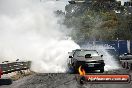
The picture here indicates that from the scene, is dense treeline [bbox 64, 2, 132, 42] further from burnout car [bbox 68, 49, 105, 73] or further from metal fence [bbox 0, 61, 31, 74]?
burnout car [bbox 68, 49, 105, 73]

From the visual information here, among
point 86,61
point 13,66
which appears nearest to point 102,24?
point 13,66

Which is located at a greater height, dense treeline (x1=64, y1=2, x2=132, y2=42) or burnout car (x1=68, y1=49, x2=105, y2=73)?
dense treeline (x1=64, y1=2, x2=132, y2=42)

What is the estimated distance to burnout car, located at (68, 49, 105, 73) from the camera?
70.8 feet

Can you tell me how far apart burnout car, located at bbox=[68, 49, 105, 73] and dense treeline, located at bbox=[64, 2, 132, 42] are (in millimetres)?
56532

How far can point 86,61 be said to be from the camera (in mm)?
21609

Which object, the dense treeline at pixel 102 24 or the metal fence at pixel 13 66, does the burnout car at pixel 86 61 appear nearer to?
the metal fence at pixel 13 66

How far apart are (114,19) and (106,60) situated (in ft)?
226

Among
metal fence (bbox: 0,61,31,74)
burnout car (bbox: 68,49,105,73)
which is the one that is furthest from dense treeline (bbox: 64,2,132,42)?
burnout car (bbox: 68,49,105,73)

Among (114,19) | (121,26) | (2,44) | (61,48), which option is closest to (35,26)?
(2,44)

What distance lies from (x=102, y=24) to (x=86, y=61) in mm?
71988

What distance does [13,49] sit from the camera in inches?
1532

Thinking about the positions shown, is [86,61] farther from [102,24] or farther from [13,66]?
[102,24]

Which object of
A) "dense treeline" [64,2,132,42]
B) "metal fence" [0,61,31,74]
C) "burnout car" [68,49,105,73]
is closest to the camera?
"metal fence" [0,61,31,74]

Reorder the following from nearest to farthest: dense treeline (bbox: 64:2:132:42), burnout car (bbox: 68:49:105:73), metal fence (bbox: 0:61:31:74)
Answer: metal fence (bbox: 0:61:31:74) < burnout car (bbox: 68:49:105:73) < dense treeline (bbox: 64:2:132:42)
